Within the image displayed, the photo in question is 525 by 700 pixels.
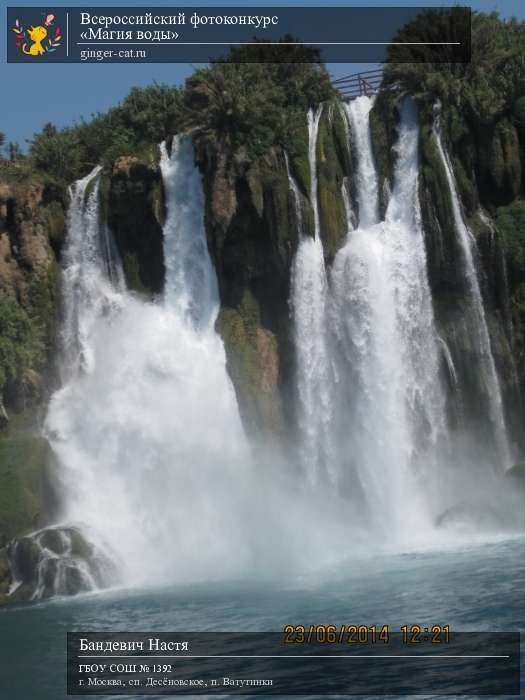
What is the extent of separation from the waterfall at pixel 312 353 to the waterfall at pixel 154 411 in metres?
2.21

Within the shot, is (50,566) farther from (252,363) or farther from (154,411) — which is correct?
(252,363)

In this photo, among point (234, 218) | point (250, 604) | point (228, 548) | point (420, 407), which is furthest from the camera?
point (234, 218)

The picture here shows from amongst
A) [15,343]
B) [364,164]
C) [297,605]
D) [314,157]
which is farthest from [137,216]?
[297,605]

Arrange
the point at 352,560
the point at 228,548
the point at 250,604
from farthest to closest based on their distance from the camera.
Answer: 1. the point at 228,548
2. the point at 352,560
3. the point at 250,604

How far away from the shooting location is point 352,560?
25312mm

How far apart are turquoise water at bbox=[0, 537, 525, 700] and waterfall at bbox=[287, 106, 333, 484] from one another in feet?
21.9

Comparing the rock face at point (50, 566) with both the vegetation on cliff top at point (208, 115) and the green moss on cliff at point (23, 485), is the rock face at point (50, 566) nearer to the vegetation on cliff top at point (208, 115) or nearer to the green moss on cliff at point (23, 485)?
the green moss on cliff at point (23, 485)

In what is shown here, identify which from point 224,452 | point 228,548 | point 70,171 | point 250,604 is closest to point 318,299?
point 224,452

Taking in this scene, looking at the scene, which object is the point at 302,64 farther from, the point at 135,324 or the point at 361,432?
the point at 361,432

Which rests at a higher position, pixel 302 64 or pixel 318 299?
pixel 302 64

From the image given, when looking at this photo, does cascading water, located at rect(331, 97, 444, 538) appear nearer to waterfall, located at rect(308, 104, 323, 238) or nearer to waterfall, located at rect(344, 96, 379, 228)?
waterfall, located at rect(344, 96, 379, 228)

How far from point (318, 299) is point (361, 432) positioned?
4.58 meters

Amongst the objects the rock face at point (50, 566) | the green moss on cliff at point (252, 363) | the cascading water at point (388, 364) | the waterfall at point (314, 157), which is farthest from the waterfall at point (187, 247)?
the rock face at point (50, 566)

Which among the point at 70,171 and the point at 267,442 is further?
the point at 70,171
